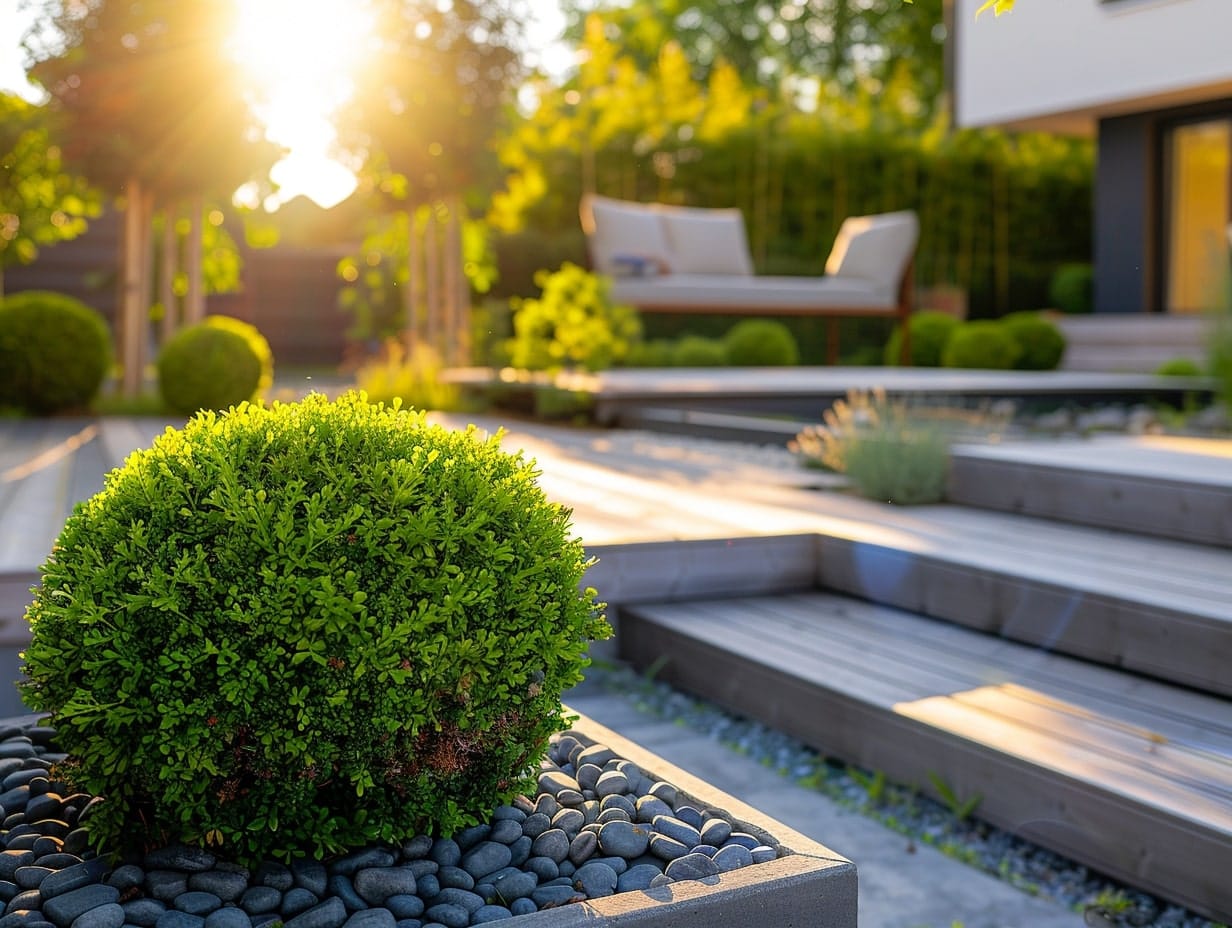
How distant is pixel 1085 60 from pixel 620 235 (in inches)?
180

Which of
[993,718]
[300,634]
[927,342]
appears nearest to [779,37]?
[927,342]

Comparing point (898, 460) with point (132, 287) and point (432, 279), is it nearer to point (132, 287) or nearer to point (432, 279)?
point (432, 279)

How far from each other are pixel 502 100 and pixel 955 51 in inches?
207

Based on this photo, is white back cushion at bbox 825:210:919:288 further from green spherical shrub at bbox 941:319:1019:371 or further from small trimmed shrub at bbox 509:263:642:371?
small trimmed shrub at bbox 509:263:642:371

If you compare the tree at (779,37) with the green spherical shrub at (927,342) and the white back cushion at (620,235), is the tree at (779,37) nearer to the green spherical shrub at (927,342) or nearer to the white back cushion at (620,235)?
the green spherical shrub at (927,342)

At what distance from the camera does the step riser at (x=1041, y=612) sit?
2.12 metres

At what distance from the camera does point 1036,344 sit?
9125 mm

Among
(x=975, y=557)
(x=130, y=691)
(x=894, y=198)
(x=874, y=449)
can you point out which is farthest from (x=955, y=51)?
(x=130, y=691)

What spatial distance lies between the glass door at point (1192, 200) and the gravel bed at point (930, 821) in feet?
30.8

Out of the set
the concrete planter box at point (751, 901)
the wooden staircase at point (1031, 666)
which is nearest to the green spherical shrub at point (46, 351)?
the wooden staircase at point (1031, 666)

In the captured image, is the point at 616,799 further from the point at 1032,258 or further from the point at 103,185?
the point at 1032,258

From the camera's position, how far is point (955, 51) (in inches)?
442

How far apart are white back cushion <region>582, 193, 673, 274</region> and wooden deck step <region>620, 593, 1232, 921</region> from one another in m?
5.80

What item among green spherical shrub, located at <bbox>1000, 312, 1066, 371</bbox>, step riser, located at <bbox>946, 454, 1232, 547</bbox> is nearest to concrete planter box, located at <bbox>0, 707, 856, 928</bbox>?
step riser, located at <bbox>946, 454, 1232, 547</bbox>
